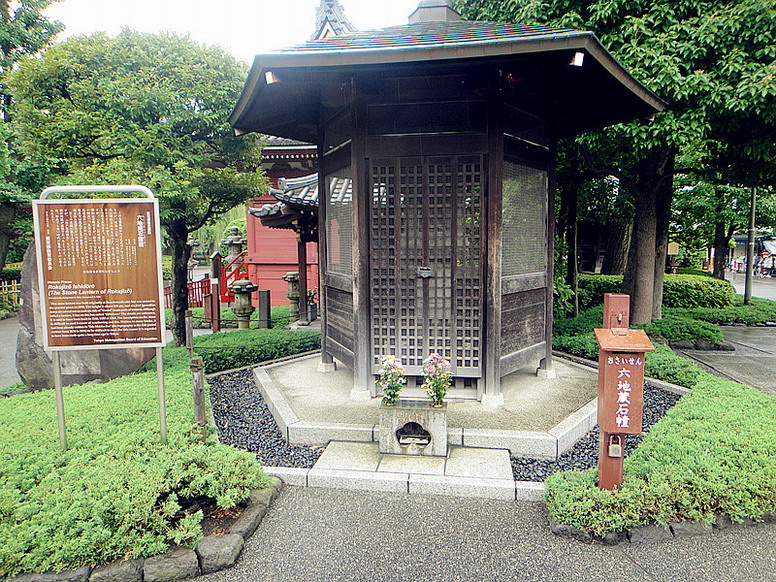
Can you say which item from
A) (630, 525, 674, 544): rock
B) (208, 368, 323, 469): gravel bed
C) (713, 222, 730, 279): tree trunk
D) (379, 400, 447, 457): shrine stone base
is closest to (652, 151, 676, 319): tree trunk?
(379, 400, 447, 457): shrine stone base

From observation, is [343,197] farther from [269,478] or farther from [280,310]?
[280,310]

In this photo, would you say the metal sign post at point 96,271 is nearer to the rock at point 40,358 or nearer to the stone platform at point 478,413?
the stone platform at point 478,413

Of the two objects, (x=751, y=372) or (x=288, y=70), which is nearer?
(x=288, y=70)

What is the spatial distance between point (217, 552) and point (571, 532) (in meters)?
2.45

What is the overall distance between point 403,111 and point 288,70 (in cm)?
142

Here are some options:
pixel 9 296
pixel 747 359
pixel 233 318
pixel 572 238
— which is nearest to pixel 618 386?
pixel 747 359

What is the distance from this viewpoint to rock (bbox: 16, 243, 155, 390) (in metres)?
6.16

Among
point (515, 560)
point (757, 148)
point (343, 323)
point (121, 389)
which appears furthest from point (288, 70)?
point (757, 148)

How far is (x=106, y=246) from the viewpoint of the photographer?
13.9 feet

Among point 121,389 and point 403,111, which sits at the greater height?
point 403,111

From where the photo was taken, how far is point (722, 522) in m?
3.60

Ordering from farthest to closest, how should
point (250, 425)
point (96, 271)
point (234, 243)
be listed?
point (234, 243) < point (250, 425) < point (96, 271)

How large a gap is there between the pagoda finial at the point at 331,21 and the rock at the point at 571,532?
15.7 m

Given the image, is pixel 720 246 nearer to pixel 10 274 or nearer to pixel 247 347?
pixel 247 347
